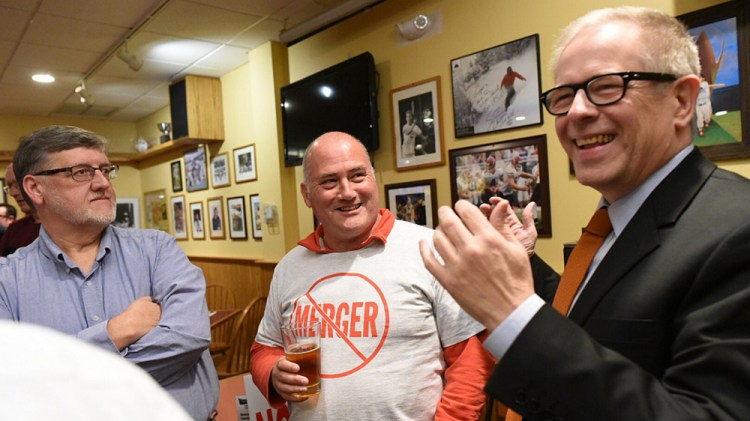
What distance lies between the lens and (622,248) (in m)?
0.86

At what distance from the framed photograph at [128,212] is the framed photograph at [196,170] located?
5.69 feet

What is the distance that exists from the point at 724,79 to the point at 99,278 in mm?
2760

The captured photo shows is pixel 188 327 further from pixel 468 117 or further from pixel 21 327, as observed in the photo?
pixel 468 117

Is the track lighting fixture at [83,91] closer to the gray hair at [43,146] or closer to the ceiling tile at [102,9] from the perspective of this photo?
the ceiling tile at [102,9]

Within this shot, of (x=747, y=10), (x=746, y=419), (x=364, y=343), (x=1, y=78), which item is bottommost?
(x=364, y=343)

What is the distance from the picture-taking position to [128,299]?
5.23 feet

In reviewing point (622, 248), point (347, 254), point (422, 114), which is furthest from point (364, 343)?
point (422, 114)

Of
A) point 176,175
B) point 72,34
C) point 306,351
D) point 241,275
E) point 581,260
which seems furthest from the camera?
point 176,175

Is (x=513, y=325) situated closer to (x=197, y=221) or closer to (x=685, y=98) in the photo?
(x=685, y=98)

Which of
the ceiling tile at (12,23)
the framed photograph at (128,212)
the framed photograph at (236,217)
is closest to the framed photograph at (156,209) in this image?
the framed photograph at (128,212)

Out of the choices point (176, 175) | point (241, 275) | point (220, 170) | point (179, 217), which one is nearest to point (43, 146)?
point (241, 275)

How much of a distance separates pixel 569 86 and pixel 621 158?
177 mm

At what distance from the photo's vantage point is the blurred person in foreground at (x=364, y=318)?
1.45m

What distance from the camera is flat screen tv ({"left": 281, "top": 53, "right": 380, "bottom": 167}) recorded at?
3693mm
